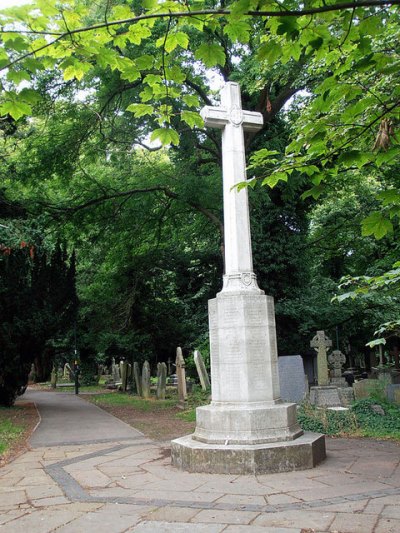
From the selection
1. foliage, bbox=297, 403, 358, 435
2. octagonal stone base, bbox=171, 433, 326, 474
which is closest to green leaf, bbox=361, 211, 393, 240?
octagonal stone base, bbox=171, 433, 326, 474

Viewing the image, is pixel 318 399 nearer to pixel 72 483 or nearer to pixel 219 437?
pixel 219 437

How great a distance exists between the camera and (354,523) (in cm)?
386

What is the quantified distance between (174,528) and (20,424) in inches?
346

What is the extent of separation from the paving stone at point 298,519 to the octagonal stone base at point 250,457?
144cm

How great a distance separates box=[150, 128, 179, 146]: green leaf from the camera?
3551mm

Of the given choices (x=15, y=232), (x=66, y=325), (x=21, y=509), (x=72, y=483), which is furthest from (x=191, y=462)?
(x=66, y=325)

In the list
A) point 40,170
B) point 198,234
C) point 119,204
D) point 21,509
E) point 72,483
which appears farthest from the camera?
point 198,234

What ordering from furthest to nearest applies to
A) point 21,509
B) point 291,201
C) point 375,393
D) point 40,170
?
point 291,201, point 40,170, point 375,393, point 21,509

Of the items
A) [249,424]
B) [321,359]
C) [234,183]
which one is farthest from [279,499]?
[321,359]

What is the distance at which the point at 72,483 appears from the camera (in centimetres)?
556

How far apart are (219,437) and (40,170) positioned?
1121 centimetres

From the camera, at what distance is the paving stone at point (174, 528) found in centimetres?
384

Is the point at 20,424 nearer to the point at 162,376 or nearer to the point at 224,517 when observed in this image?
the point at 162,376

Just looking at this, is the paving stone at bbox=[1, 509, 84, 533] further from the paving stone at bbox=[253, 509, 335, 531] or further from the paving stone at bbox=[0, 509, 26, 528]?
the paving stone at bbox=[253, 509, 335, 531]
